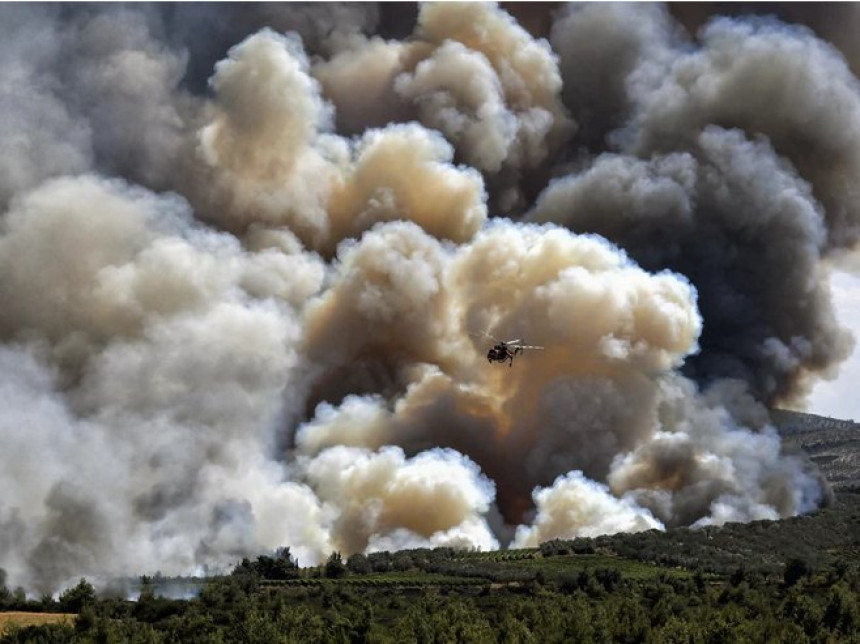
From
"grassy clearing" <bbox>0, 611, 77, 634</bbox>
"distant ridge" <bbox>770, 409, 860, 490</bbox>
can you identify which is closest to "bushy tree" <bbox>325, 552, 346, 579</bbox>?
"grassy clearing" <bbox>0, 611, 77, 634</bbox>

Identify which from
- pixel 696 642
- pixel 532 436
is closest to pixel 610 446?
pixel 532 436

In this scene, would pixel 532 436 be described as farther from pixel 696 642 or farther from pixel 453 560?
pixel 696 642

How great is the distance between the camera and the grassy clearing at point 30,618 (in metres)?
61.1

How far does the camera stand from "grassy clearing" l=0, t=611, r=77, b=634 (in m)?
61.1

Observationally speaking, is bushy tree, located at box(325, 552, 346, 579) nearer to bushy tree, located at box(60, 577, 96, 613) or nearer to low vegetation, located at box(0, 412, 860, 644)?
low vegetation, located at box(0, 412, 860, 644)

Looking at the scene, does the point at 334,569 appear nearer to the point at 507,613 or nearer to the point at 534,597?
the point at 534,597

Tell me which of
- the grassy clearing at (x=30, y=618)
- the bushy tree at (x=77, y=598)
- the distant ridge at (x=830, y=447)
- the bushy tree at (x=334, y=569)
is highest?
the distant ridge at (x=830, y=447)

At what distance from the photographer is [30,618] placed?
6488 cm

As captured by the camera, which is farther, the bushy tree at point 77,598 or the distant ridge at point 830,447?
the distant ridge at point 830,447

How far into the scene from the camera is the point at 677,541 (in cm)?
9494

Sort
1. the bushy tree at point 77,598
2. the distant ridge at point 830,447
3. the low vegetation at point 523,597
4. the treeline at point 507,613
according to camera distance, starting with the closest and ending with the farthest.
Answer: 1. the treeline at point 507,613
2. the low vegetation at point 523,597
3. the bushy tree at point 77,598
4. the distant ridge at point 830,447

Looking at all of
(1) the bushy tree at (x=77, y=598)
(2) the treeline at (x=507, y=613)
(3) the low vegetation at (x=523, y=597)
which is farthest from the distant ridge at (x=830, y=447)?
(1) the bushy tree at (x=77, y=598)

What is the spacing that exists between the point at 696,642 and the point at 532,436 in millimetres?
43428

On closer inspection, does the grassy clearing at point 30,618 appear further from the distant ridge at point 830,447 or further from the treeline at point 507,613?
the distant ridge at point 830,447
